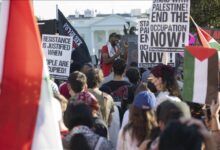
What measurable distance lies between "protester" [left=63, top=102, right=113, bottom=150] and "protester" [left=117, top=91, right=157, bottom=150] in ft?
0.75

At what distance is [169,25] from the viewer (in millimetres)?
7902

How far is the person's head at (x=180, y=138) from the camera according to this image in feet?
9.69

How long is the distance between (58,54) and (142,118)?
15.2ft

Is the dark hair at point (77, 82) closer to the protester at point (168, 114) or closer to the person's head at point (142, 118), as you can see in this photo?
the person's head at point (142, 118)

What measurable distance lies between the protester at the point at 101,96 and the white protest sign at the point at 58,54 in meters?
2.43

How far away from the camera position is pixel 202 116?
235 inches

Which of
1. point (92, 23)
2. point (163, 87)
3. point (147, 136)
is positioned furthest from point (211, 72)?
point (92, 23)

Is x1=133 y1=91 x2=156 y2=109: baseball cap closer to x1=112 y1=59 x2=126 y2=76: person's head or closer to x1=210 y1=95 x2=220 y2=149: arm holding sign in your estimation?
x1=210 y1=95 x2=220 y2=149: arm holding sign

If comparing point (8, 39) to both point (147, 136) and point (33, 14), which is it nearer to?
point (33, 14)

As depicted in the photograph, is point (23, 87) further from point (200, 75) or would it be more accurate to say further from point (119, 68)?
point (119, 68)

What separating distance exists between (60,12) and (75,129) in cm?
→ 581

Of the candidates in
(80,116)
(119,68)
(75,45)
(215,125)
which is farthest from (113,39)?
(80,116)

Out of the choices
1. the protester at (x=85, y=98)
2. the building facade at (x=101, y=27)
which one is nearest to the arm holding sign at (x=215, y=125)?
the protester at (x=85, y=98)

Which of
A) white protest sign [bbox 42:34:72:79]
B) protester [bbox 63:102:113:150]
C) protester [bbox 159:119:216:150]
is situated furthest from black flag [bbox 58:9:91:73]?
protester [bbox 159:119:216:150]
